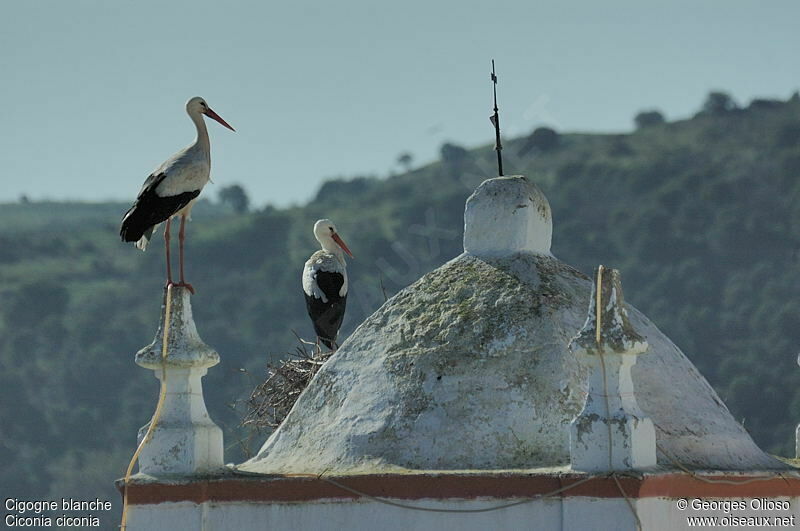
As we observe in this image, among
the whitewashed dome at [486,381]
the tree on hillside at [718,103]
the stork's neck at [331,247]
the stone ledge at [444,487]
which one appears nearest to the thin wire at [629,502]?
the stone ledge at [444,487]

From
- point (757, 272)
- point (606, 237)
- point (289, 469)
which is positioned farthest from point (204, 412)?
point (606, 237)

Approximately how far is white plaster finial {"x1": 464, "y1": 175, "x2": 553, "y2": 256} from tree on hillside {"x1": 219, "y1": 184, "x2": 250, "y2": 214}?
107190 mm

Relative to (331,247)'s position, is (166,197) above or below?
below

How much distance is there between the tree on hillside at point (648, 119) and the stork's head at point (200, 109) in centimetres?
10437

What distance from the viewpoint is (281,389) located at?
49.8 feet

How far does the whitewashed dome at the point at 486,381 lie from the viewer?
11.1 meters

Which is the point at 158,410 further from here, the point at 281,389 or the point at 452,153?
the point at 452,153

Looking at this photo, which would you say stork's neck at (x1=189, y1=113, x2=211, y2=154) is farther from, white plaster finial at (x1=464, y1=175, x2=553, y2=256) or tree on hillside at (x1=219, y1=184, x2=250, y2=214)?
tree on hillside at (x1=219, y1=184, x2=250, y2=214)

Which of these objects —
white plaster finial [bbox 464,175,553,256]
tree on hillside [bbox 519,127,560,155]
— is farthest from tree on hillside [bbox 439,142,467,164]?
white plaster finial [bbox 464,175,553,256]

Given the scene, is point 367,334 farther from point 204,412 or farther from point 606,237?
point 606,237

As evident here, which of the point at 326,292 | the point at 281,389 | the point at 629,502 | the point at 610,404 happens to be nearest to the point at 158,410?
the point at 610,404

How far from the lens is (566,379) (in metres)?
11.2

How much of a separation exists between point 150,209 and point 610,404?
383 centimetres

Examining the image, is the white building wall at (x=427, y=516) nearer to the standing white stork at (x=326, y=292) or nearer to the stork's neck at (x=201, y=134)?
the stork's neck at (x=201, y=134)
